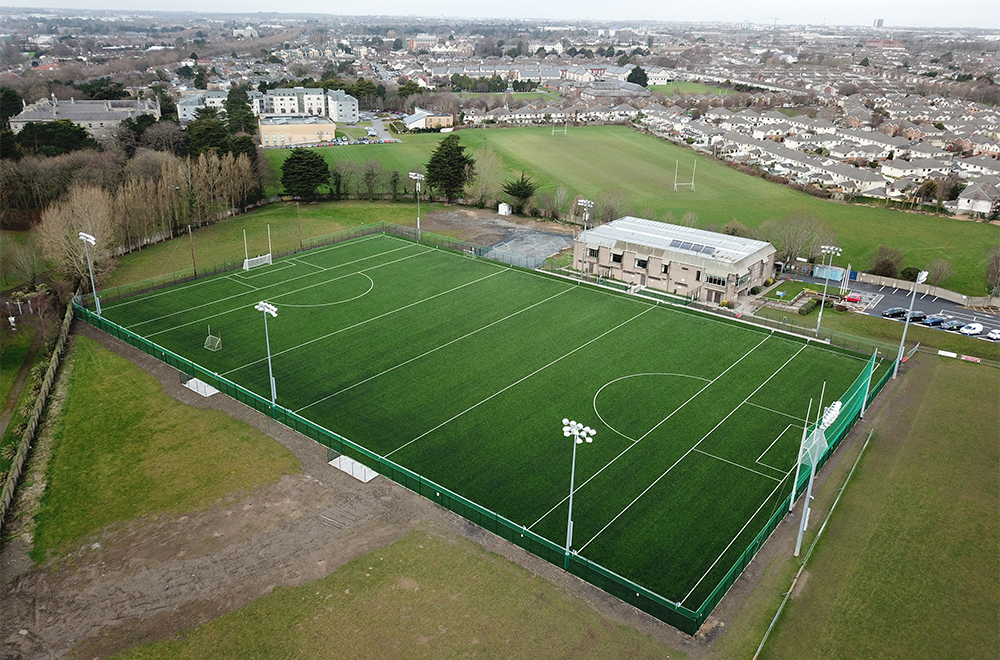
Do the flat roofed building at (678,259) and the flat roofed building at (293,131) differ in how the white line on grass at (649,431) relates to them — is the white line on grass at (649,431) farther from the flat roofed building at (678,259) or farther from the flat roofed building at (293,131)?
the flat roofed building at (293,131)

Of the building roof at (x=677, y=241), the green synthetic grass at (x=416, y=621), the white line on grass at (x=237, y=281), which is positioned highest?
the building roof at (x=677, y=241)

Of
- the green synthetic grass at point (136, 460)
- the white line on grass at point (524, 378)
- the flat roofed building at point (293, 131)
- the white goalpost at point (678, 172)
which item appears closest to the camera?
the green synthetic grass at point (136, 460)

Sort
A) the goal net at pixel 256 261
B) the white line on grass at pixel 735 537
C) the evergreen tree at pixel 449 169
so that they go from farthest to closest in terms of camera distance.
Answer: the evergreen tree at pixel 449 169
the goal net at pixel 256 261
the white line on grass at pixel 735 537

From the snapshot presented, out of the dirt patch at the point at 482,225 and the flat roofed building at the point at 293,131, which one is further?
the flat roofed building at the point at 293,131

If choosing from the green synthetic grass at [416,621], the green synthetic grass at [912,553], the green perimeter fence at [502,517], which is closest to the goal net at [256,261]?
the green perimeter fence at [502,517]

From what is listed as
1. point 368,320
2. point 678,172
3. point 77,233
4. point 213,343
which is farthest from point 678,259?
point 678,172

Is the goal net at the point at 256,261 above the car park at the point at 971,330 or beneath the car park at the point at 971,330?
above

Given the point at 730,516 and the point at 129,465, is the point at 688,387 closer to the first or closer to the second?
the point at 730,516
